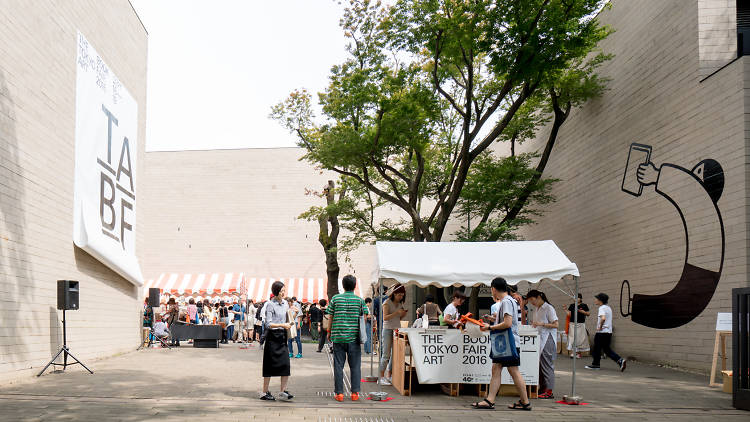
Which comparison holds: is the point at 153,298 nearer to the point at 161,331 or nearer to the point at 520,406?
the point at 161,331

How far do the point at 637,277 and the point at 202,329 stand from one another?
1314 centimetres

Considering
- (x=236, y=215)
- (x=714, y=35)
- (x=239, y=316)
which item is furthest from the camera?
(x=236, y=215)

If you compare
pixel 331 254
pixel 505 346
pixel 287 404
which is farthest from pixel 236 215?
pixel 505 346

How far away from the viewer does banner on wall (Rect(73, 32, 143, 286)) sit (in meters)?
13.1

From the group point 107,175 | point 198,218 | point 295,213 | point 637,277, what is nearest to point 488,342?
point 637,277

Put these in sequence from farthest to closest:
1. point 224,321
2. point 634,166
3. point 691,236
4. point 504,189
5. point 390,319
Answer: point 224,321 → point 504,189 → point 634,166 → point 691,236 → point 390,319

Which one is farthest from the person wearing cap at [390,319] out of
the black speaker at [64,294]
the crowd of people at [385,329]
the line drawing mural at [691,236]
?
the line drawing mural at [691,236]

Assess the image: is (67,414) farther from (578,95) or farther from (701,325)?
(578,95)

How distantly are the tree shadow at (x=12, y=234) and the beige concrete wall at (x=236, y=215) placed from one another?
23.8 metres

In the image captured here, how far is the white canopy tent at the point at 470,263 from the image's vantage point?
9.95 m

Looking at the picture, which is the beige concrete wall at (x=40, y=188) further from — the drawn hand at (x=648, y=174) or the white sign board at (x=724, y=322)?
the drawn hand at (x=648, y=174)

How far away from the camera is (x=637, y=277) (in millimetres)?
15867

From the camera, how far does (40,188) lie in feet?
37.3

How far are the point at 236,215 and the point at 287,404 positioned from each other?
27.6m
